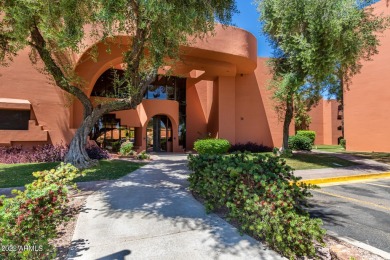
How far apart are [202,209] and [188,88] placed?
19.2 metres

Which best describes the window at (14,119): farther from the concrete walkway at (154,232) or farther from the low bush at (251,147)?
the low bush at (251,147)

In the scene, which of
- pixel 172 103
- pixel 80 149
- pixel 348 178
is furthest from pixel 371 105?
pixel 80 149

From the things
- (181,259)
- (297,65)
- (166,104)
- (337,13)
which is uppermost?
(337,13)

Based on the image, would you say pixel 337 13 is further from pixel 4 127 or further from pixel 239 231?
pixel 4 127

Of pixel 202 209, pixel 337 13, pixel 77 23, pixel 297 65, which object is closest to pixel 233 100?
pixel 297 65

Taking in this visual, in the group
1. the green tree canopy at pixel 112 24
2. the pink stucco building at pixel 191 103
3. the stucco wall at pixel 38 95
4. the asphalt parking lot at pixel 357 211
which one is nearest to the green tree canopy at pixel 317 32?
the pink stucco building at pixel 191 103

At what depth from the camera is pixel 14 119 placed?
1281cm

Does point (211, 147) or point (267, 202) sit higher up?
point (211, 147)

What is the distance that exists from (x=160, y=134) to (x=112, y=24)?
1479 cm

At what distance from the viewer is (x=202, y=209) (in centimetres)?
520

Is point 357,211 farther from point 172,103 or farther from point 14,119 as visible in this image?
point 172,103

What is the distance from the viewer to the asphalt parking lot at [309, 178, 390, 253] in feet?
14.4

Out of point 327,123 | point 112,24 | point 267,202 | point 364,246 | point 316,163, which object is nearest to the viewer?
point 267,202

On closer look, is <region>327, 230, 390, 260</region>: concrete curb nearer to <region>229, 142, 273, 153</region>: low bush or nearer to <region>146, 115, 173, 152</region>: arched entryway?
<region>229, 142, 273, 153</region>: low bush
